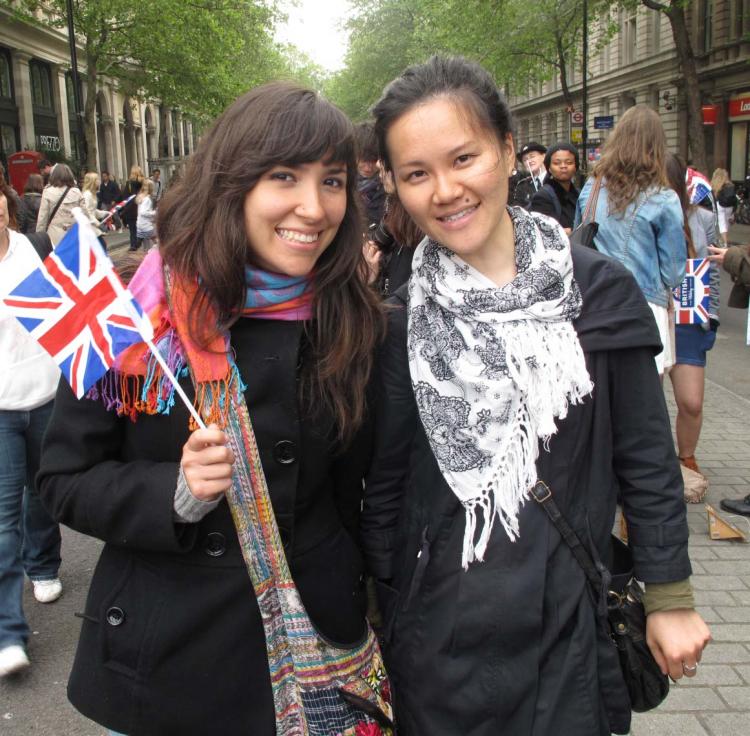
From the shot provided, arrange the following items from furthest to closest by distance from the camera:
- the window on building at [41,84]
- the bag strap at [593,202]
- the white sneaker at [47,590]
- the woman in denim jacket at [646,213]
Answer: the window on building at [41,84] → the bag strap at [593,202] → the woman in denim jacket at [646,213] → the white sneaker at [47,590]

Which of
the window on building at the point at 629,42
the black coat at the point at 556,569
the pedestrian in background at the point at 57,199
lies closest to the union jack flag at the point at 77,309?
the black coat at the point at 556,569

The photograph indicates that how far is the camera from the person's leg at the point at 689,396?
512 centimetres

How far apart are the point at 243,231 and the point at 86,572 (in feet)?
10.7

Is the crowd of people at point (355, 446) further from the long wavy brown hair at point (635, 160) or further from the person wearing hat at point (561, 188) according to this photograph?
the person wearing hat at point (561, 188)

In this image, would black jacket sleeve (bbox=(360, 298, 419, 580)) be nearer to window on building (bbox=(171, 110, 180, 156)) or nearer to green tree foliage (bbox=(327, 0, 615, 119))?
green tree foliage (bbox=(327, 0, 615, 119))

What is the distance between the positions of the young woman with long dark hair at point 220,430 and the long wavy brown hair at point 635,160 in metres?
3.11

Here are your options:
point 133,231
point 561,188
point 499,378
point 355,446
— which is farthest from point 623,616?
point 133,231

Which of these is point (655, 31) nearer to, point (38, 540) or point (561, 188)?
point (561, 188)

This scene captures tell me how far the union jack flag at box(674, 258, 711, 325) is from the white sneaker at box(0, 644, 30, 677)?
399cm

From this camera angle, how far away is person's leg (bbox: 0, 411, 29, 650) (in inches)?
139

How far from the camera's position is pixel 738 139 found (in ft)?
98.8

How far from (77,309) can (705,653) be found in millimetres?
2980

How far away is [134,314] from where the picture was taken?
5.52ft

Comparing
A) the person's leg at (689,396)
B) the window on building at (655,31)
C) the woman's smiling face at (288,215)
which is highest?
the window on building at (655,31)
